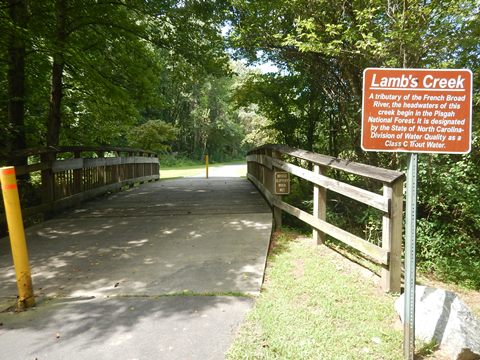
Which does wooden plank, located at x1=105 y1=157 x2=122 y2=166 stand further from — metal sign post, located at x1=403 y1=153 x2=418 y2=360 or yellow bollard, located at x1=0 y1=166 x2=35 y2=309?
metal sign post, located at x1=403 y1=153 x2=418 y2=360

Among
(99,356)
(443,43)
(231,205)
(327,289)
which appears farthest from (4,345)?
(443,43)

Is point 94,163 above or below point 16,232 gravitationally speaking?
above

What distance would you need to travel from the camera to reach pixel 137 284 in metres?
3.63

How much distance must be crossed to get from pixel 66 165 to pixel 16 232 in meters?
4.26

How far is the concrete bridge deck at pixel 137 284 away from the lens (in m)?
2.64

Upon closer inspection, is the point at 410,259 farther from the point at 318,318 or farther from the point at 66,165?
the point at 66,165

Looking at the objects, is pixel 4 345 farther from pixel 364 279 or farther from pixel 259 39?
pixel 259 39

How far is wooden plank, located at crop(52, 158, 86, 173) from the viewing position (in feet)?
21.7

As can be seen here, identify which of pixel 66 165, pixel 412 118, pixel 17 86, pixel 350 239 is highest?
pixel 17 86

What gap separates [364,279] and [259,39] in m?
5.45

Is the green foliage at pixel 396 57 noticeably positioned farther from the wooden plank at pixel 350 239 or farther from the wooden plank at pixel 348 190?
the wooden plank at pixel 348 190

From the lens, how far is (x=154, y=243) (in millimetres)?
4891

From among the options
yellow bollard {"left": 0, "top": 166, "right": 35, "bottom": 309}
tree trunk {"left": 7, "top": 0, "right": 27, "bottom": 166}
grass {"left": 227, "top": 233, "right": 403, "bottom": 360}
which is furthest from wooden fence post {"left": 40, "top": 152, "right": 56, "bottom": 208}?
grass {"left": 227, "top": 233, "right": 403, "bottom": 360}

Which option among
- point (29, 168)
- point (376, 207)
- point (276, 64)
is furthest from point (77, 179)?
point (376, 207)
